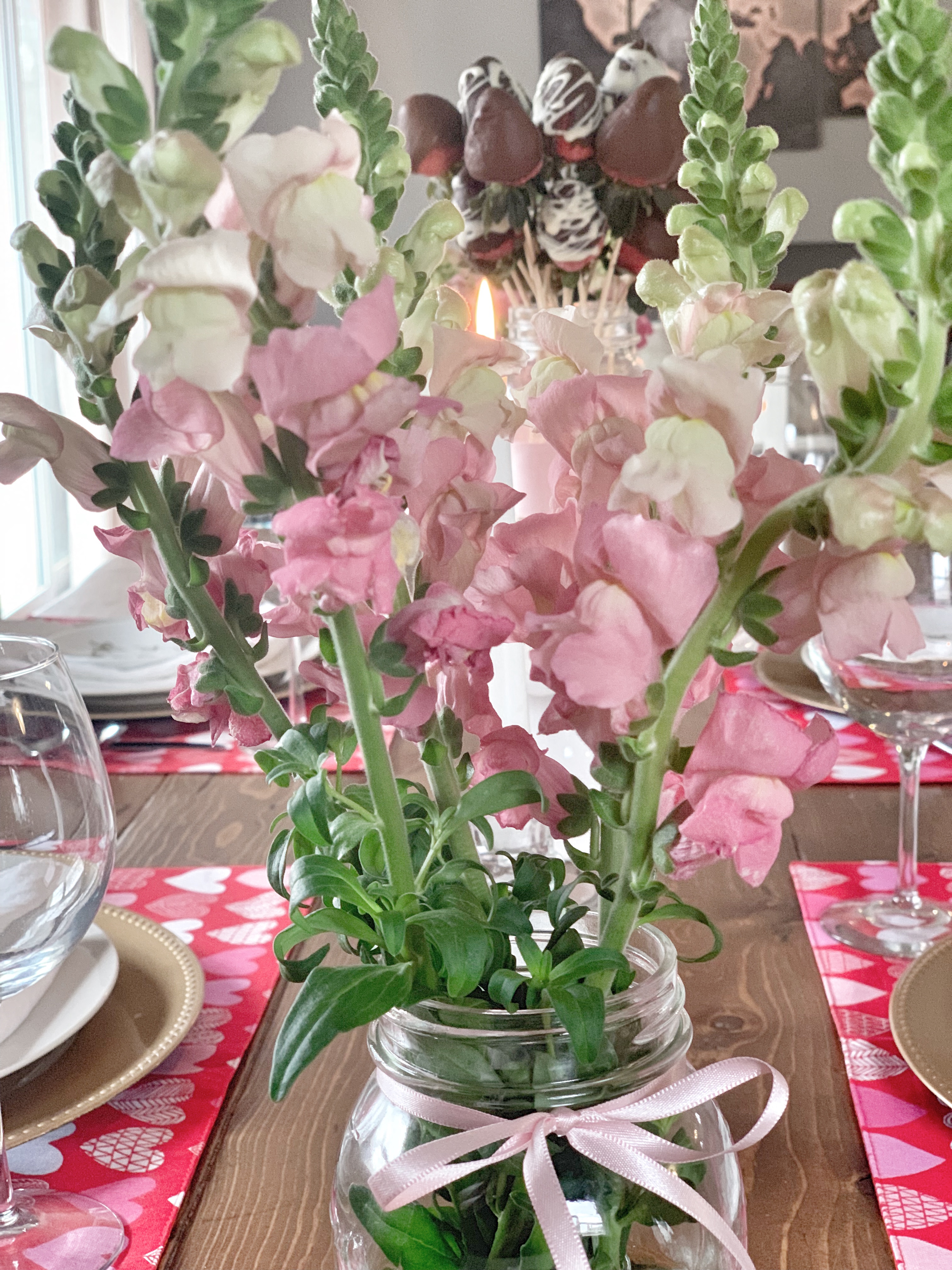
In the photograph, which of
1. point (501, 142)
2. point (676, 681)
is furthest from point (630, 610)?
point (501, 142)

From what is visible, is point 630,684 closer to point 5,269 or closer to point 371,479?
point 371,479

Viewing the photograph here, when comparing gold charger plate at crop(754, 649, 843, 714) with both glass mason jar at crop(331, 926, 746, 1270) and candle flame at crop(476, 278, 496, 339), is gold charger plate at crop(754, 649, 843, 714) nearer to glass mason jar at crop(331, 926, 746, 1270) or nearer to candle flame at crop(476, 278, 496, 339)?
candle flame at crop(476, 278, 496, 339)

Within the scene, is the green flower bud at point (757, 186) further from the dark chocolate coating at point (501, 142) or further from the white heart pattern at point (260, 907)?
the dark chocolate coating at point (501, 142)

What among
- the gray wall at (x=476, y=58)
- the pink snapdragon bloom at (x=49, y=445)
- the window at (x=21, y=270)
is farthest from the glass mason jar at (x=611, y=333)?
the gray wall at (x=476, y=58)

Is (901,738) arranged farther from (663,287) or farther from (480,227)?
(480,227)

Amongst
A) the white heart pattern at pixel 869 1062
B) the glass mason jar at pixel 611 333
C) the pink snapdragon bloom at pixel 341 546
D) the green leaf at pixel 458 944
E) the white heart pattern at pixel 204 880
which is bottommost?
the white heart pattern at pixel 204 880

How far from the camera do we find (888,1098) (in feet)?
1.74

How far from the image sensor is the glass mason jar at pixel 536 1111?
Result: 0.34 m

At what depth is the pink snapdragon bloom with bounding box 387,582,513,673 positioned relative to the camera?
30cm

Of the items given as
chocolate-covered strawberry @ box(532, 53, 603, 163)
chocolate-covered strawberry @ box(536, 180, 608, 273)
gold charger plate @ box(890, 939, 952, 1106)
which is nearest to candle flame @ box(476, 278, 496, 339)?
gold charger plate @ box(890, 939, 952, 1106)

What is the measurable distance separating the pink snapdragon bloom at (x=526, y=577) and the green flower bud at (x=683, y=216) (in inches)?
3.6

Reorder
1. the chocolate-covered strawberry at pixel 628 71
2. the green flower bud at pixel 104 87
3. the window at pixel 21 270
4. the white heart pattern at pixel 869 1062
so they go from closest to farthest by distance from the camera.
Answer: the green flower bud at pixel 104 87 → the white heart pattern at pixel 869 1062 → the chocolate-covered strawberry at pixel 628 71 → the window at pixel 21 270

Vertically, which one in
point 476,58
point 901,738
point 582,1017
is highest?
point 476,58

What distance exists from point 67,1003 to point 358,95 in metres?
0.41
